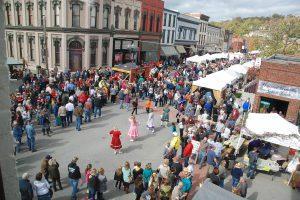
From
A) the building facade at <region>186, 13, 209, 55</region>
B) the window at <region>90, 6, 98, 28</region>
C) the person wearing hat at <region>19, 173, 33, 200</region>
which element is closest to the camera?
the person wearing hat at <region>19, 173, 33, 200</region>

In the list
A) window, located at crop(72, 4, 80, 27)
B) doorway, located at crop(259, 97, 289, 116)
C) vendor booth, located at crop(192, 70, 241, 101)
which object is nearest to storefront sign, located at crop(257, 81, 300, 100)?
doorway, located at crop(259, 97, 289, 116)

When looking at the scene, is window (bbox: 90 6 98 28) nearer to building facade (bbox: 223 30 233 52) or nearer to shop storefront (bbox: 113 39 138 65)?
shop storefront (bbox: 113 39 138 65)

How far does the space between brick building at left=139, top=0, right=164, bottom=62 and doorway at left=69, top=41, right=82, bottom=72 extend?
11.8m

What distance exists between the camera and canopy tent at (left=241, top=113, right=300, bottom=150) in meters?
13.0

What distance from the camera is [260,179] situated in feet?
42.8

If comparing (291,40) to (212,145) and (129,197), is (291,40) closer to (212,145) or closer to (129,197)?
(212,145)

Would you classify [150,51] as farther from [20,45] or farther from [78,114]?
[78,114]

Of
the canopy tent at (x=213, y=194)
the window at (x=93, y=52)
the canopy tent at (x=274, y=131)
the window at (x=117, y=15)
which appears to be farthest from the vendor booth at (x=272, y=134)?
the window at (x=117, y=15)

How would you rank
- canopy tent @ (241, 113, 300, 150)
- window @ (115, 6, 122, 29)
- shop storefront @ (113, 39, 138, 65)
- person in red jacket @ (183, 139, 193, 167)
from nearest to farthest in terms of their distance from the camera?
1. person in red jacket @ (183, 139, 193, 167)
2. canopy tent @ (241, 113, 300, 150)
3. window @ (115, 6, 122, 29)
4. shop storefront @ (113, 39, 138, 65)

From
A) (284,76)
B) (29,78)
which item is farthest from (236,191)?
(29,78)

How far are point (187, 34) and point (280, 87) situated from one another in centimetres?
4028

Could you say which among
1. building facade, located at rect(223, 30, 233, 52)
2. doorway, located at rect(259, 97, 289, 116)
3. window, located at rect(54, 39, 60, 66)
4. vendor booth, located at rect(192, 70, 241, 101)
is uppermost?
building facade, located at rect(223, 30, 233, 52)

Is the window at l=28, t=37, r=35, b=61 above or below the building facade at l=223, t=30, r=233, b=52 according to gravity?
below

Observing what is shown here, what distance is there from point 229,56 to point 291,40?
13746 mm
